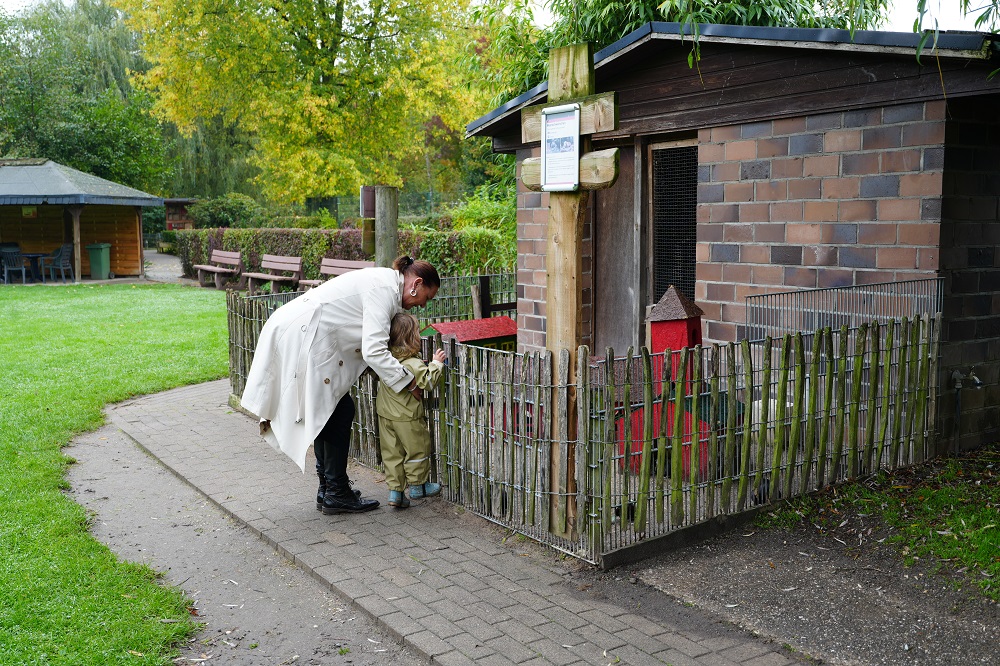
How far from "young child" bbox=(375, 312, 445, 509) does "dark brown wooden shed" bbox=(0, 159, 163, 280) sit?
24.3 metres

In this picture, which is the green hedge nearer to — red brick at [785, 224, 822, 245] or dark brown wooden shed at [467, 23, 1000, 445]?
dark brown wooden shed at [467, 23, 1000, 445]

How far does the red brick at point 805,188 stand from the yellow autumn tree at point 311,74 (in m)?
23.2

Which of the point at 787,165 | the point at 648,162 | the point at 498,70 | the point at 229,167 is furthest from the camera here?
the point at 229,167

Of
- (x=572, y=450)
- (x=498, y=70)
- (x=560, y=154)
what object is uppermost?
(x=498, y=70)

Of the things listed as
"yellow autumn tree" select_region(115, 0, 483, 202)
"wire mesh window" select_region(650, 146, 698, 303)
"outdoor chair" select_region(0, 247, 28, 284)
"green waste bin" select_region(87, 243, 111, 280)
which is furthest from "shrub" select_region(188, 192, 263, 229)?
"wire mesh window" select_region(650, 146, 698, 303)

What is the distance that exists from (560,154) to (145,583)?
3.23m

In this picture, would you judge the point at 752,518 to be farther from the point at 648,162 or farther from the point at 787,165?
the point at 648,162

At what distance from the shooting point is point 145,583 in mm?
5086

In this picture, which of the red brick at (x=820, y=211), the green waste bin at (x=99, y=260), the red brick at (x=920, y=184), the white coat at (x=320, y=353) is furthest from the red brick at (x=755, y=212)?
the green waste bin at (x=99, y=260)

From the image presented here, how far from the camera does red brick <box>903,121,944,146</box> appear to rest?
20.4 feet

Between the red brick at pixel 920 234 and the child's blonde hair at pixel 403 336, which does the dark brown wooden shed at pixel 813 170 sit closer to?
the red brick at pixel 920 234

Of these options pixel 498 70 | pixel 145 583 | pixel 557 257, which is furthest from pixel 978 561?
pixel 498 70

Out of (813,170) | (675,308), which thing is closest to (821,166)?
(813,170)

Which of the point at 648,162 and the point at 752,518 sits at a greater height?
the point at 648,162
